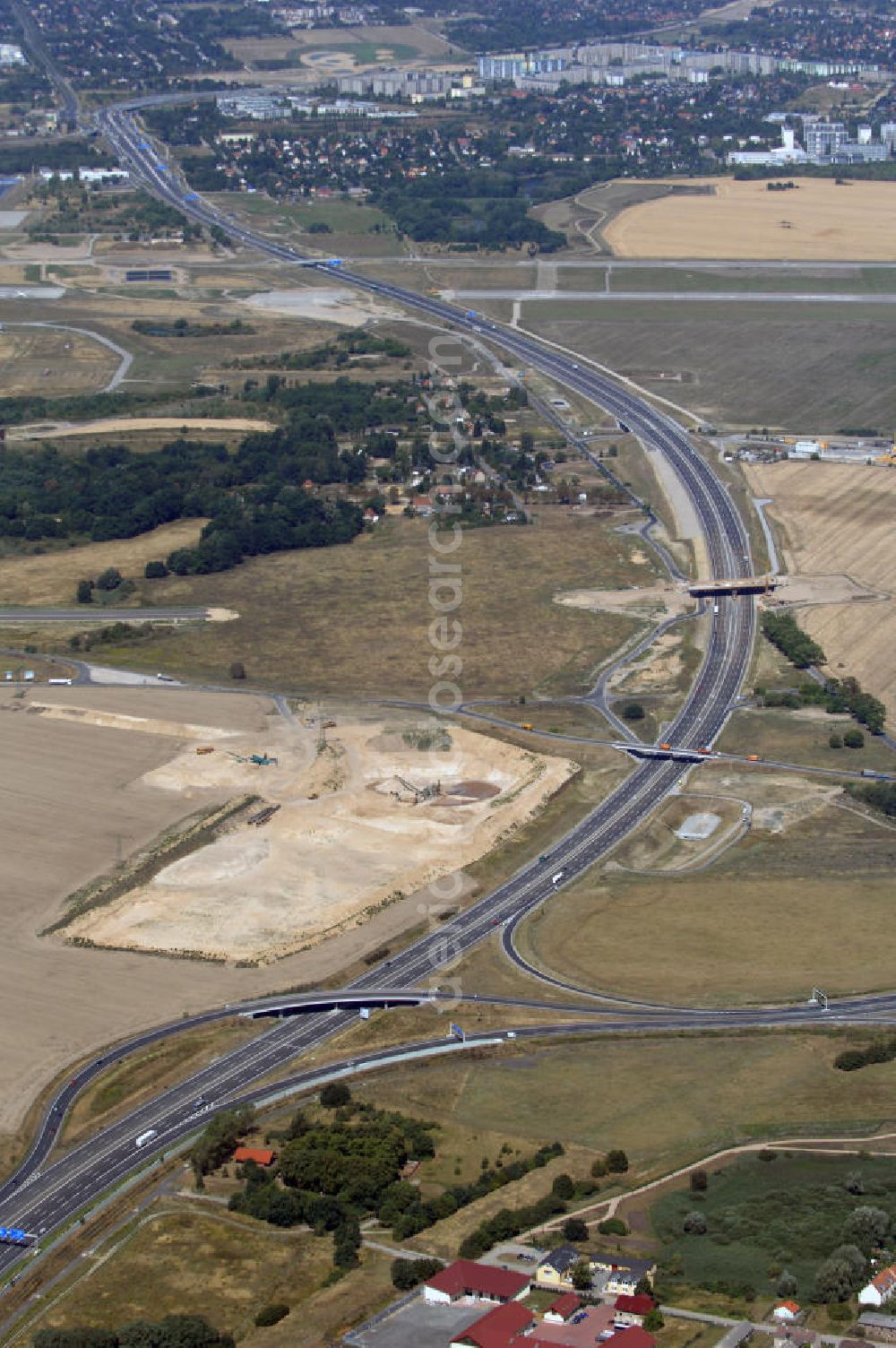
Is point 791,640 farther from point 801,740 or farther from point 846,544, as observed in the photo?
point 846,544

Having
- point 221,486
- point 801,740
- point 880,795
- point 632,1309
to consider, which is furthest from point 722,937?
point 221,486

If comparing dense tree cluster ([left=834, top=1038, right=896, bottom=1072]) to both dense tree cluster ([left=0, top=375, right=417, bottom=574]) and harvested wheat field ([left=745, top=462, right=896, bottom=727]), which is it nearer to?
harvested wheat field ([left=745, top=462, right=896, bottom=727])

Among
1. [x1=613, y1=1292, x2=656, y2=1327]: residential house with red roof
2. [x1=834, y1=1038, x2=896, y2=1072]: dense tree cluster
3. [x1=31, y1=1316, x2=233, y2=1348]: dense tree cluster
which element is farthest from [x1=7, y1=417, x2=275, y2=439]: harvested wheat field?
[x1=613, y1=1292, x2=656, y2=1327]: residential house with red roof

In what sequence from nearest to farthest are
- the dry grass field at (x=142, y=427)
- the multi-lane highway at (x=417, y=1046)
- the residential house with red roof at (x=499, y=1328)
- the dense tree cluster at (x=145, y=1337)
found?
the residential house with red roof at (x=499, y=1328) < the dense tree cluster at (x=145, y=1337) < the multi-lane highway at (x=417, y=1046) < the dry grass field at (x=142, y=427)

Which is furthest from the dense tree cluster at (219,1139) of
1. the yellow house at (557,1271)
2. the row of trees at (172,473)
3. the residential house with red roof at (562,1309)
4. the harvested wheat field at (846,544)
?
the row of trees at (172,473)

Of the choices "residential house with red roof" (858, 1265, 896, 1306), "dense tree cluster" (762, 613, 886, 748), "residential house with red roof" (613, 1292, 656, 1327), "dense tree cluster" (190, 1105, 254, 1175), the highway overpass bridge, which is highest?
the highway overpass bridge

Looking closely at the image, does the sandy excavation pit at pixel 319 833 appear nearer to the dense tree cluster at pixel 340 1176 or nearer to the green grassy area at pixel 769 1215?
the dense tree cluster at pixel 340 1176
